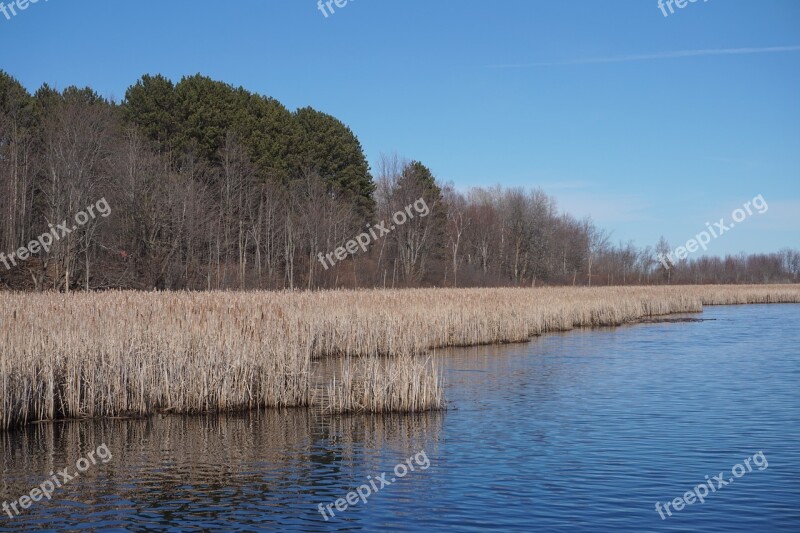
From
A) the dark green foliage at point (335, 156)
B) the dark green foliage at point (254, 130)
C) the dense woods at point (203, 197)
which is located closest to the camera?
the dense woods at point (203, 197)

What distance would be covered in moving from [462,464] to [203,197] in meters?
32.8

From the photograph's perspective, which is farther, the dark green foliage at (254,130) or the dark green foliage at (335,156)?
the dark green foliage at (335,156)

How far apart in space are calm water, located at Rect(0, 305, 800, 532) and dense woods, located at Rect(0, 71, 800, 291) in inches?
796

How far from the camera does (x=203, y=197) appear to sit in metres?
39.6

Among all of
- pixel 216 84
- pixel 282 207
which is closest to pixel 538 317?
pixel 282 207

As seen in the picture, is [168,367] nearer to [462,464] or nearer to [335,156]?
[462,464]

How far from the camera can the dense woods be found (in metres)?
33.6

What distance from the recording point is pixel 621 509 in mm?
7621

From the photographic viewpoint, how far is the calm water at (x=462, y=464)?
7.37m

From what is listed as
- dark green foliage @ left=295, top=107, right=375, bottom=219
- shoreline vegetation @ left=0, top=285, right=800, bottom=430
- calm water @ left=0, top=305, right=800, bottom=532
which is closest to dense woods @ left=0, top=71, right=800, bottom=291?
dark green foliage @ left=295, top=107, right=375, bottom=219

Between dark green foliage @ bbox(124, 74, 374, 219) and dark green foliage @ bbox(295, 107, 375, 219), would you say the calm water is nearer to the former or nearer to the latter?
dark green foliage @ bbox(124, 74, 374, 219)

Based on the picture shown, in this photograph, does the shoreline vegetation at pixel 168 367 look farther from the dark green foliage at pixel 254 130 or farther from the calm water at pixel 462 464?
the dark green foliage at pixel 254 130

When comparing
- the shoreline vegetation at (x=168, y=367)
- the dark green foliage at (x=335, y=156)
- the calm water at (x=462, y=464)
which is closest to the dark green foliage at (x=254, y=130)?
the dark green foliage at (x=335, y=156)

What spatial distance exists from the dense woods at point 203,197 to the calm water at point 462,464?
2022 centimetres
